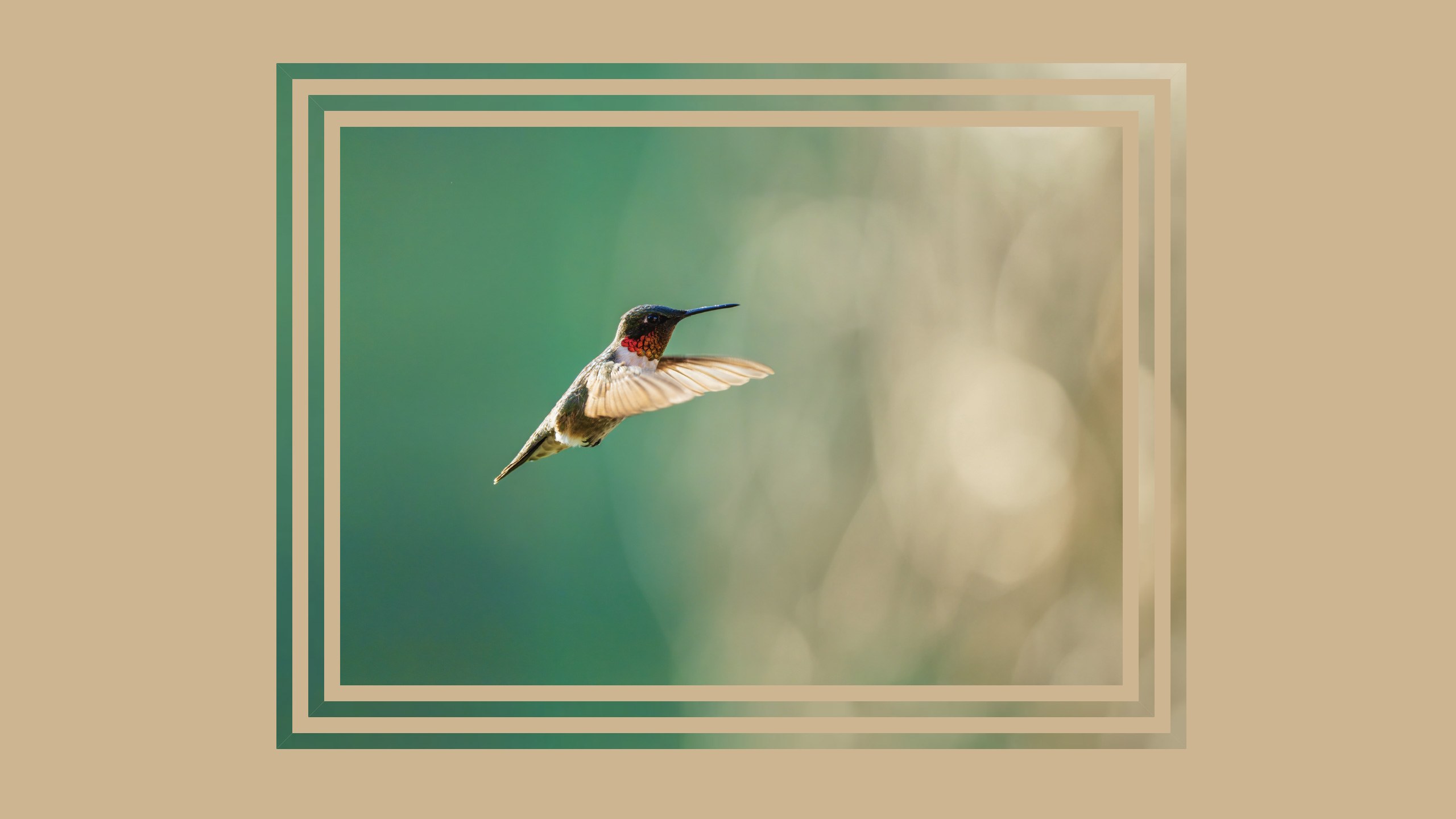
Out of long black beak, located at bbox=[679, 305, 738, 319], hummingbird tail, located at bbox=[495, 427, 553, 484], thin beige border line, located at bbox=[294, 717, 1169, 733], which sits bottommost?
thin beige border line, located at bbox=[294, 717, 1169, 733]

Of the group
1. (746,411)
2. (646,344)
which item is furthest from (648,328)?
(746,411)

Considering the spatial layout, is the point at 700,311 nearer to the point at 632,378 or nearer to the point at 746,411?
the point at 632,378

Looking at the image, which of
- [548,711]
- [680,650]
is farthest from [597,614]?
[548,711]

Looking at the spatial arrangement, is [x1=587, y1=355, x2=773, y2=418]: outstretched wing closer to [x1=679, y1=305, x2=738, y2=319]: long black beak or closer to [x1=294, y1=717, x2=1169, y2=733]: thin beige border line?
[x1=679, y1=305, x2=738, y2=319]: long black beak

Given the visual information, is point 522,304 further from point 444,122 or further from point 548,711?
point 548,711

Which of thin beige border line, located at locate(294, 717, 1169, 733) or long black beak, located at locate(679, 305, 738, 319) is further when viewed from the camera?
thin beige border line, located at locate(294, 717, 1169, 733)
